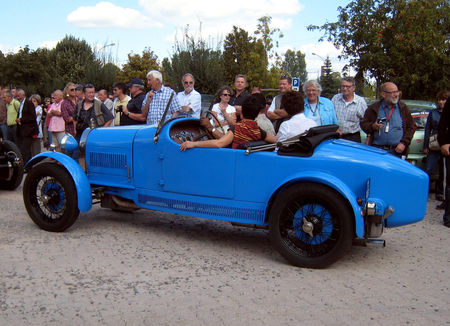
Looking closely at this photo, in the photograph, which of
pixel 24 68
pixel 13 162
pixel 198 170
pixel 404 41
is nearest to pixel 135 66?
pixel 24 68

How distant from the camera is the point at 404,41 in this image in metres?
17.7

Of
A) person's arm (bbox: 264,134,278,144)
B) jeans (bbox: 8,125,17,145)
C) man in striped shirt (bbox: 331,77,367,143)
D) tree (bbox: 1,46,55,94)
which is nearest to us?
person's arm (bbox: 264,134,278,144)

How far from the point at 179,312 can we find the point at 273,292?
0.81 metres

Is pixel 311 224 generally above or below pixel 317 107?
below

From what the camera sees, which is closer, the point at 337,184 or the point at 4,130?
the point at 337,184

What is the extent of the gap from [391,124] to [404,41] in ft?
42.2

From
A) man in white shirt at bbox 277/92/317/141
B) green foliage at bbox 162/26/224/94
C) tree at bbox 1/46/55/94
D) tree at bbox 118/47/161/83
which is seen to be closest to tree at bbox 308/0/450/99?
green foliage at bbox 162/26/224/94

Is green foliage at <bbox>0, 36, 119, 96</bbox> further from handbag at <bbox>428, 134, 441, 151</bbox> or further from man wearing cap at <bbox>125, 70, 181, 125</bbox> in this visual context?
handbag at <bbox>428, 134, 441, 151</bbox>

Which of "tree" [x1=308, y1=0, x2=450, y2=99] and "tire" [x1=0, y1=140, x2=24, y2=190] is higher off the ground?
"tree" [x1=308, y1=0, x2=450, y2=99]

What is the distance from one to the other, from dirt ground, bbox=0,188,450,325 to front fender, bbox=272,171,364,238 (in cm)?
48

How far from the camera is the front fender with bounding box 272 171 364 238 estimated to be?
400cm

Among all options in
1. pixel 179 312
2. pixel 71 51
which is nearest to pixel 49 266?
pixel 179 312

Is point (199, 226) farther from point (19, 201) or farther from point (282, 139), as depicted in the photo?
point (19, 201)

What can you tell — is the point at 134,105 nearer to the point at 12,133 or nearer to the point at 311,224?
the point at 311,224
